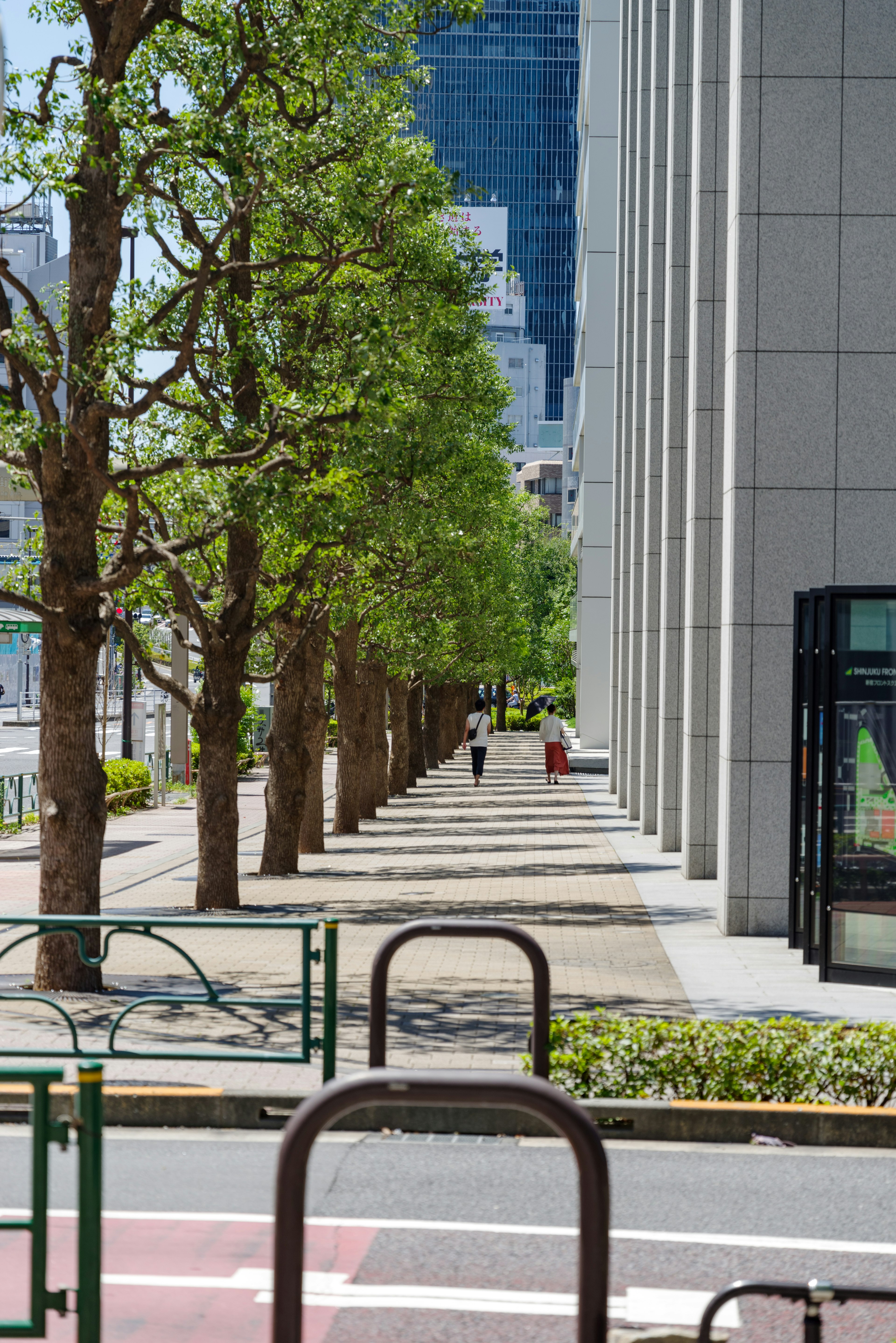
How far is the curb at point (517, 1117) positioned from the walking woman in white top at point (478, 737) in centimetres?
3074

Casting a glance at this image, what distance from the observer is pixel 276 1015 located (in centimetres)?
933

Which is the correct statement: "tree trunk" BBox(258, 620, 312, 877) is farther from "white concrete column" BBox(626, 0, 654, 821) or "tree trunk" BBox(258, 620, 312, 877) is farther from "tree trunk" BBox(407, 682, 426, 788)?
"tree trunk" BBox(407, 682, 426, 788)

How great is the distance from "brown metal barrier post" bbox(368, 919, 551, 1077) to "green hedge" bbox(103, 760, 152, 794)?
979 inches

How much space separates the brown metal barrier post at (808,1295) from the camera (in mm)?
3379

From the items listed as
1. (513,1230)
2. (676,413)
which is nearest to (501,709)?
(676,413)

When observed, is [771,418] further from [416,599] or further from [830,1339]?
[416,599]

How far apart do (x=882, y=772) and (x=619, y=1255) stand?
6314 mm

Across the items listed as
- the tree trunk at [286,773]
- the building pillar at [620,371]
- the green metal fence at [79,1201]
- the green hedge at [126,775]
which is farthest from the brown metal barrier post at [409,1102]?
the building pillar at [620,371]

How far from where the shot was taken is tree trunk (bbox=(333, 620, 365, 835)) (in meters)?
25.6

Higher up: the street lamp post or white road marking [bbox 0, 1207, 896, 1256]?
the street lamp post

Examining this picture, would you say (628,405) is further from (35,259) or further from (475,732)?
(35,259)

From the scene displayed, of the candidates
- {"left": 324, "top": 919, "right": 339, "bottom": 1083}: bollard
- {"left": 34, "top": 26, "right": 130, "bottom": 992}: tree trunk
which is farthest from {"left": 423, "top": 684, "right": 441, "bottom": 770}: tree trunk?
{"left": 324, "top": 919, "right": 339, "bottom": 1083}: bollard

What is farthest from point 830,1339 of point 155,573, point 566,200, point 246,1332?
point 566,200

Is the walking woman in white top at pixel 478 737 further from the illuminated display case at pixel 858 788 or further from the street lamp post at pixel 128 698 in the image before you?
the illuminated display case at pixel 858 788
